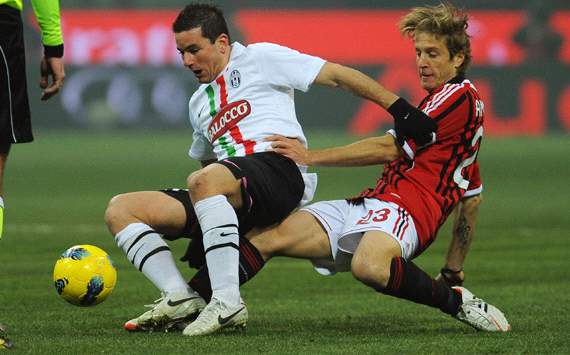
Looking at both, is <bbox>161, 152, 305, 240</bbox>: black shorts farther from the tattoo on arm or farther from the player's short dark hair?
the tattoo on arm

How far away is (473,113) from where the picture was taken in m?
6.29

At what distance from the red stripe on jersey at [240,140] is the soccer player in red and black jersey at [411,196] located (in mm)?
170

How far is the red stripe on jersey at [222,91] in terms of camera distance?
652 centimetres

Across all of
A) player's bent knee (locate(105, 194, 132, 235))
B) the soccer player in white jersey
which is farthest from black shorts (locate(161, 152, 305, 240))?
player's bent knee (locate(105, 194, 132, 235))

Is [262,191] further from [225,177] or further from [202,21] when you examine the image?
[202,21]

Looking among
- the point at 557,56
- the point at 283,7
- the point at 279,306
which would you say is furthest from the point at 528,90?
the point at 279,306

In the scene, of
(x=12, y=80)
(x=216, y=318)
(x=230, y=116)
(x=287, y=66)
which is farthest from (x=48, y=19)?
(x=216, y=318)

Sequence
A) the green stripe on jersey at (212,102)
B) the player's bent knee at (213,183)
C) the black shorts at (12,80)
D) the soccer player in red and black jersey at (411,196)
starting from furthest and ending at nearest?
1. the green stripe on jersey at (212,102)
2. the soccer player in red and black jersey at (411,196)
3. the player's bent knee at (213,183)
4. the black shorts at (12,80)

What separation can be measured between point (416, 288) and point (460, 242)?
4.03 ft

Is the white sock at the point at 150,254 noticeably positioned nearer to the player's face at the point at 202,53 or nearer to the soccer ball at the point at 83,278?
the soccer ball at the point at 83,278

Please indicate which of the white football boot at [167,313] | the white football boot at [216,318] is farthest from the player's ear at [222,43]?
the white football boot at [216,318]

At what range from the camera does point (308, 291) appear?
800 cm

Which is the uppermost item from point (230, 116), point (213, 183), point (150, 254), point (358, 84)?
point (358, 84)

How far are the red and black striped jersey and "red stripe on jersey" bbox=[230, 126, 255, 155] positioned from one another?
2.21 ft
